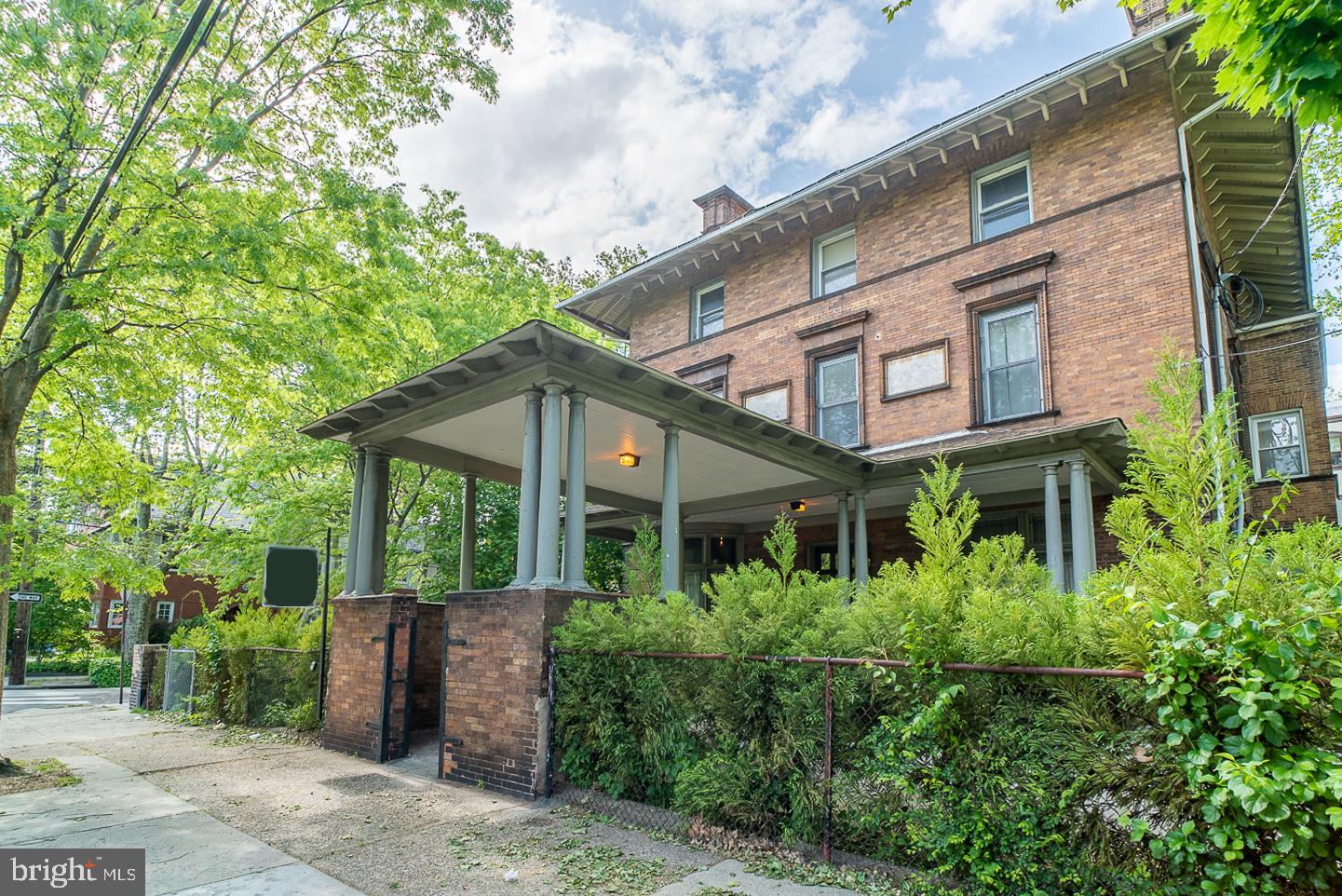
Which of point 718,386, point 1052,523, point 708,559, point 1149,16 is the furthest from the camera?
point 708,559

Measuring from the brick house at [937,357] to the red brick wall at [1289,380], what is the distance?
0.18 feet

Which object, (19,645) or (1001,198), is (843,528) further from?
(19,645)

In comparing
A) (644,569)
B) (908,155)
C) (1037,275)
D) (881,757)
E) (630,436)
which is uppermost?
(908,155)

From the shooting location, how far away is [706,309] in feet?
52.0

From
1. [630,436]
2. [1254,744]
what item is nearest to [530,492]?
[630,436]

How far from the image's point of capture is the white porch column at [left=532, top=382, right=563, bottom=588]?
271 inches

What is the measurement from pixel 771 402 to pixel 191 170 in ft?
30.6

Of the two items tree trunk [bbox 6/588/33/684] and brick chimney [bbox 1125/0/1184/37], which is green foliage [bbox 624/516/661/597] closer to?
brick chimney [bbox 1125/0/1184/37]

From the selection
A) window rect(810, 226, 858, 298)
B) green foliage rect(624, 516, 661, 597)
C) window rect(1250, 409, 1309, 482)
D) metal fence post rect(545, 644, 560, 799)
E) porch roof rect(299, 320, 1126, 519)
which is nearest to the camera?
metal fence post rect(545, 644, 560, 799)

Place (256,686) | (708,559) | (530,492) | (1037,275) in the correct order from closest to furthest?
(530,492) → (256,686) → (1037,275) → (708,559)

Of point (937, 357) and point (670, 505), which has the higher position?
point (937, 357)

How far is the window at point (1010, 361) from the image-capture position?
11219 mm

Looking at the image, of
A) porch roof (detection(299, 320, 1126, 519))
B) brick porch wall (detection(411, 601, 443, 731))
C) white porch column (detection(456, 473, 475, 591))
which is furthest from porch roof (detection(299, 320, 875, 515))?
brick porch wall (detection(411, 601, 443, 731))

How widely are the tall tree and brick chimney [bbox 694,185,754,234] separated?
20.5ft
